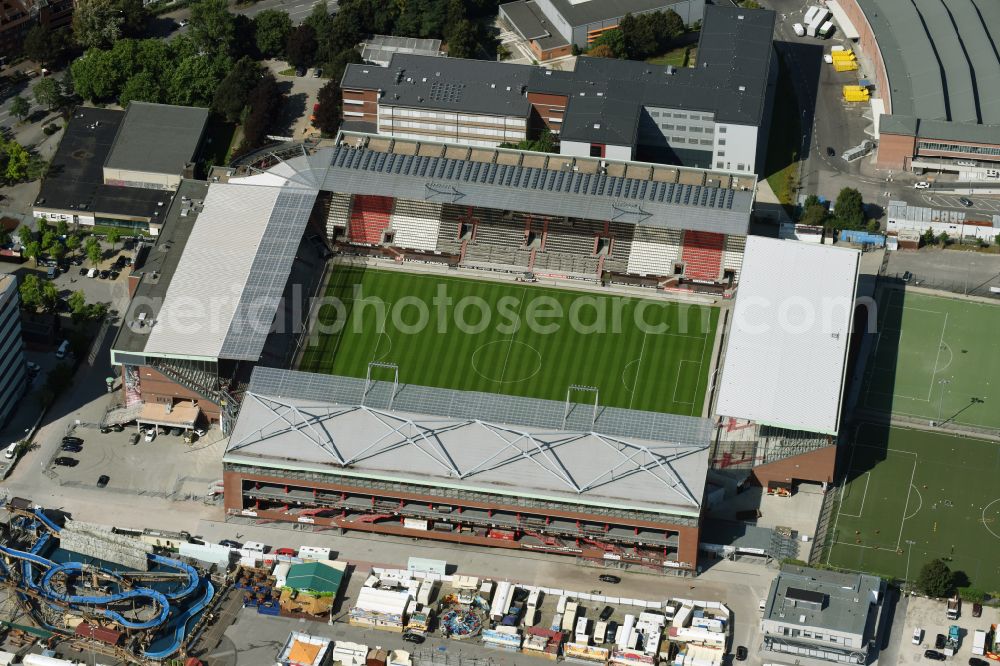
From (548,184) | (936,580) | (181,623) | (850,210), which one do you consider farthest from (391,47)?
(936,580)

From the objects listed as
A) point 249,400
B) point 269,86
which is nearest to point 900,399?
point 249,400

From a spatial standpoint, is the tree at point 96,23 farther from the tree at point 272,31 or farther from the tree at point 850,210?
the tree at point 850,210

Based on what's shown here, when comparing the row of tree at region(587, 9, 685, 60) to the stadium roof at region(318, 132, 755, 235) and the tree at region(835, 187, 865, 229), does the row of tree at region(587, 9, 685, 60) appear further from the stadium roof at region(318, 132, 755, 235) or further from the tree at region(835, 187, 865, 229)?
the tree at region(835, 187, 865, 229)

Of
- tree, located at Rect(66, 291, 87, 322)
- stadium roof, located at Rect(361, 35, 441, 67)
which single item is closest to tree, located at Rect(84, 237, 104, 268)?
tree, located at Rect(66, 291, 87, 322)

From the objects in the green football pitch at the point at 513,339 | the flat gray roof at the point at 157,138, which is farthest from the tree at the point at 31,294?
the green football pitch at the point at 513,339

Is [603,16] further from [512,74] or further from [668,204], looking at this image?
[668,204]

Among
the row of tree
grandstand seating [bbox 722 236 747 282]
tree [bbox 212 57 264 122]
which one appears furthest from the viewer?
the row of tree
